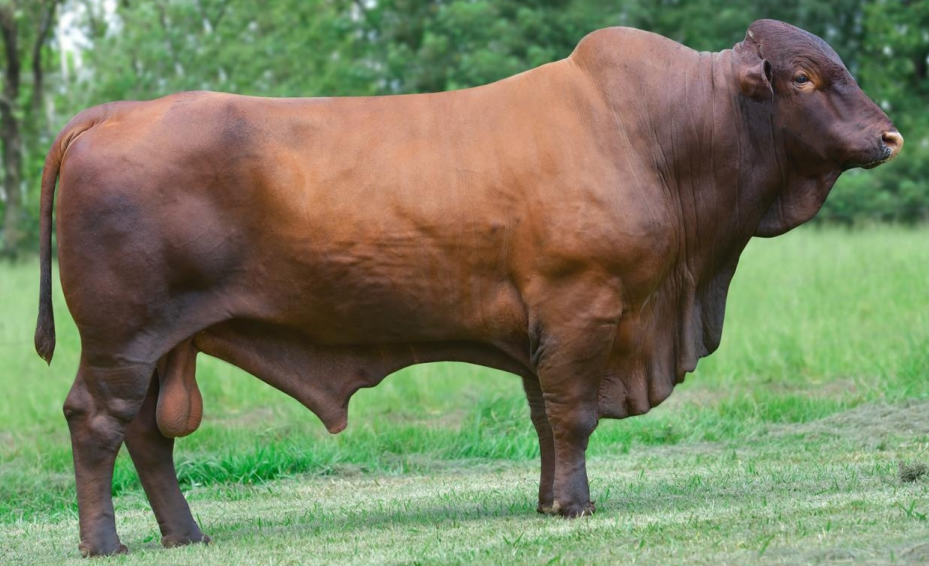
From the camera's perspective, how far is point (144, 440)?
5703mm

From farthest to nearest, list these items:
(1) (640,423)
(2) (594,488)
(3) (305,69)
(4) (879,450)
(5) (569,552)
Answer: (3) (305,69) → (1) (640,423) → (4) (879,450) → (2) (594,488) → (5) (569,552)

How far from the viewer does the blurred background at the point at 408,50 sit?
2556 cm

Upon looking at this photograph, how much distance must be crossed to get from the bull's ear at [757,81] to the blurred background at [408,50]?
18606mm

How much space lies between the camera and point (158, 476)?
5707mm

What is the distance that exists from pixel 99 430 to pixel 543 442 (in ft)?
6.59

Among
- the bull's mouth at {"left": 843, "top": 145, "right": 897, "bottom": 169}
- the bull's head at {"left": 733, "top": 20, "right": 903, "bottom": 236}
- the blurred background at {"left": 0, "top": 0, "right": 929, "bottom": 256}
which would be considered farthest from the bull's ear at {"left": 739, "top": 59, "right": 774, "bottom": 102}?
the blurred background at {"left": 0, "top": 0, "right": 929, "bottom": 256}

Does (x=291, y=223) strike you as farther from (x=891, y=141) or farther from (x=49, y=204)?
(x=891, y=141)

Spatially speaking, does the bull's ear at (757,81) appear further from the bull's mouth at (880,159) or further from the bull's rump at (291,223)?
the bull's rump at (291,223)

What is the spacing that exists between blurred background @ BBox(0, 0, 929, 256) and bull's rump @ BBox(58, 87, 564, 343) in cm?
1886

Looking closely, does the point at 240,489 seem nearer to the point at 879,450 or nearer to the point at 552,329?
the point at 552,329

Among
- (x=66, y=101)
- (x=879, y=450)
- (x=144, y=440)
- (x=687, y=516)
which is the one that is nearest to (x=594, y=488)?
(x=687, y=516)

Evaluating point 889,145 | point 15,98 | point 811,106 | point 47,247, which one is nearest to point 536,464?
point 811,106

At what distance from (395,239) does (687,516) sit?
1.69 m

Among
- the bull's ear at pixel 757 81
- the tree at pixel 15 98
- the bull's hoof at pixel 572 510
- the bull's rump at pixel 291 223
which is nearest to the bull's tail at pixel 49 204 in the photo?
the bull's rump at pixel 291 223
